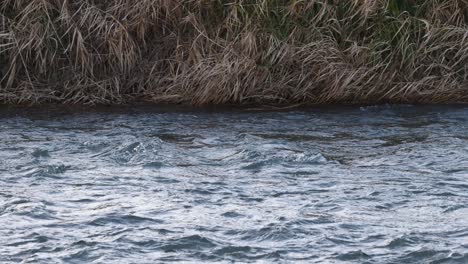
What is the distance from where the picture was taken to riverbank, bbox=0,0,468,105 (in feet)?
30.4

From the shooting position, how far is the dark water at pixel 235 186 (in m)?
5.36

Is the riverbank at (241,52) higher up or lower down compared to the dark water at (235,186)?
higher up

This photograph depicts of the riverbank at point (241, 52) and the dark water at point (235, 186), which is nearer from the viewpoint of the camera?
the dark water at point (235, 186)

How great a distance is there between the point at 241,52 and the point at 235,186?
289 centimetres

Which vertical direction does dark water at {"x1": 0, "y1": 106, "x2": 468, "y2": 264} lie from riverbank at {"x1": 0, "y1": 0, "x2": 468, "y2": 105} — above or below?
below

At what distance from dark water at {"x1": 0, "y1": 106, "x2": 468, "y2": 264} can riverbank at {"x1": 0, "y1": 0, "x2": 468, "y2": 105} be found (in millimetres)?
322

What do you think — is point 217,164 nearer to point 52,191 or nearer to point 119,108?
point 52,191

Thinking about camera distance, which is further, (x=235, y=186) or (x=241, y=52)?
(x=241, y=52)

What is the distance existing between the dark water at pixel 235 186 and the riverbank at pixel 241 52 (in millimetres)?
322

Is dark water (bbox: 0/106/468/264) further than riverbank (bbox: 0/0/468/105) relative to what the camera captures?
No

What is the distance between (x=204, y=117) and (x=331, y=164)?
2.01 meters

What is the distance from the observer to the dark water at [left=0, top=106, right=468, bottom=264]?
5.36 m

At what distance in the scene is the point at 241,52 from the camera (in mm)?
9227

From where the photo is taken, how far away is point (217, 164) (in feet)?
23.6
